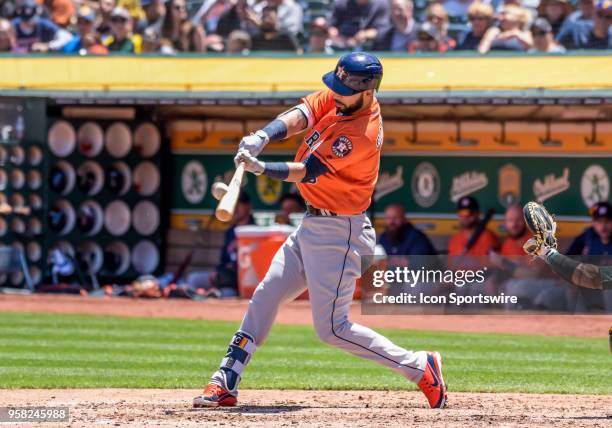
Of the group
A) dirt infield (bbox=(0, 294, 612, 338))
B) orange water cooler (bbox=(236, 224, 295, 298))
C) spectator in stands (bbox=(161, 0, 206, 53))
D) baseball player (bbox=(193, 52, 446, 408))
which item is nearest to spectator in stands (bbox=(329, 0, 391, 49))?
spectator in stands (bbox=(161, 0, 206, 53))

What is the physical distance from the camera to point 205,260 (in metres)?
15.6

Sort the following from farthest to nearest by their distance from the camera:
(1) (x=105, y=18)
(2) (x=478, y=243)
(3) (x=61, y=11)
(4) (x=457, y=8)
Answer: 1. (3) (x=61, y=11)
2. (1) (x=105, y=18)
3. (4) (x=457, y=8)
4. (2) (x=478, y=243)

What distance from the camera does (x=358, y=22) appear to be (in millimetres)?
14961

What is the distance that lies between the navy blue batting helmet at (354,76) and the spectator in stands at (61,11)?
11008mm

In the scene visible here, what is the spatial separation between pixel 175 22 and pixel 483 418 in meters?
10.1

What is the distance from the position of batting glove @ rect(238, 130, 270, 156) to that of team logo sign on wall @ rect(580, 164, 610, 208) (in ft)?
28.8

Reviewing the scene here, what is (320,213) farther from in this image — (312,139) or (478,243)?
(478,243)

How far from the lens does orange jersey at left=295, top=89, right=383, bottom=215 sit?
598cm

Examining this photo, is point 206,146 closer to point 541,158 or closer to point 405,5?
point 405,5

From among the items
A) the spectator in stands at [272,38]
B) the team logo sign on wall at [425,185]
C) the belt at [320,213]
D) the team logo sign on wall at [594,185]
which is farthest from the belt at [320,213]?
the team logo sign on wall at [425,185]

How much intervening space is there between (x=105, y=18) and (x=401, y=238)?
5.26m

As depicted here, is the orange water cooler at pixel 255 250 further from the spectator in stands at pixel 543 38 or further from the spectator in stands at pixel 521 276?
the spectator in stands at pixel 543 38

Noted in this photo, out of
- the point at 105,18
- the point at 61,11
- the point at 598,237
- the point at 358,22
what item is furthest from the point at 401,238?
the point at 61,11

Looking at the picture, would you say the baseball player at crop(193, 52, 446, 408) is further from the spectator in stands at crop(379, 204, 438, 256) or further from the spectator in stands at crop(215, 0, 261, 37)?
the spectator in stands at crop(215, 0, 261, 37)
